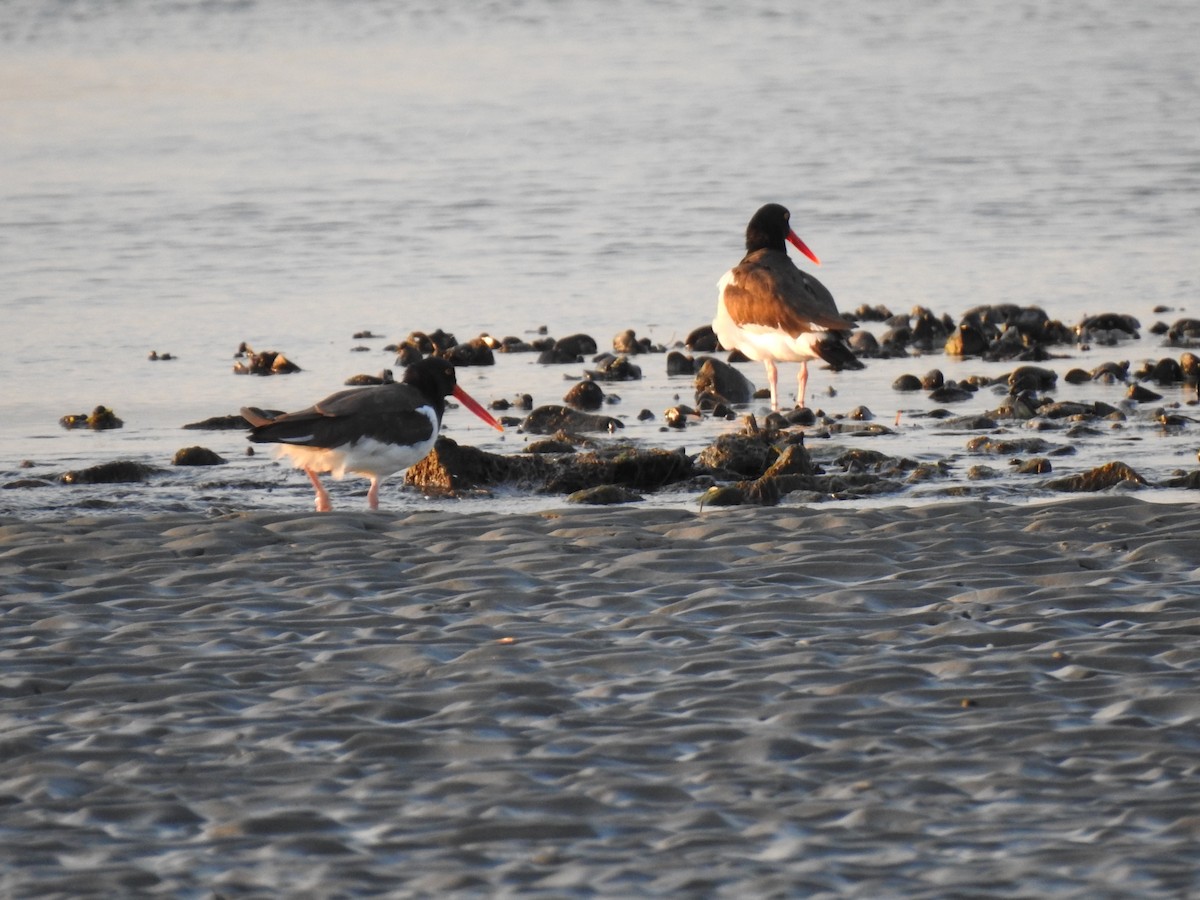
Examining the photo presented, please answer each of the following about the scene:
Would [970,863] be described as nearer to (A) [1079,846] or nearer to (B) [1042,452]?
(A) [1079,846]

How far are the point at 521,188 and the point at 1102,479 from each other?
44.2ft

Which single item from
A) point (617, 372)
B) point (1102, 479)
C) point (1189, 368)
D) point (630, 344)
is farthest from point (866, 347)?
point (1102, 479)

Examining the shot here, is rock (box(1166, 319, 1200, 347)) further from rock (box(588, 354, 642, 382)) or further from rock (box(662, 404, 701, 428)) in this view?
rock (box(662, 404, 701, 428))

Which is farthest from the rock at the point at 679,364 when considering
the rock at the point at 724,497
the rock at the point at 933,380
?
the rock at the point at 724,497

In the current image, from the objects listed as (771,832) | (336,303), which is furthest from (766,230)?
(771,832)

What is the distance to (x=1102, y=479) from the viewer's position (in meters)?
9.88

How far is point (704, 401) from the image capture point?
13.1m

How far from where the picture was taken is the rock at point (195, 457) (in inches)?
440

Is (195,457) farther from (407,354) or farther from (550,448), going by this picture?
(407,354)

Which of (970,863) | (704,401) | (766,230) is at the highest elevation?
(766,230)

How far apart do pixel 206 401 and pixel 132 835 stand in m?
8.27

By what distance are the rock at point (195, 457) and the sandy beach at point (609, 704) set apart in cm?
204

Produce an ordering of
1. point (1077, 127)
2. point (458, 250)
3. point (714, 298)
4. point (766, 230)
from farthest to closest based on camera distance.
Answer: point (1077, 127) → point (458, 250) → point (714, 298) → point (766, 230)

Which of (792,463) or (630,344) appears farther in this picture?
(630,344)
